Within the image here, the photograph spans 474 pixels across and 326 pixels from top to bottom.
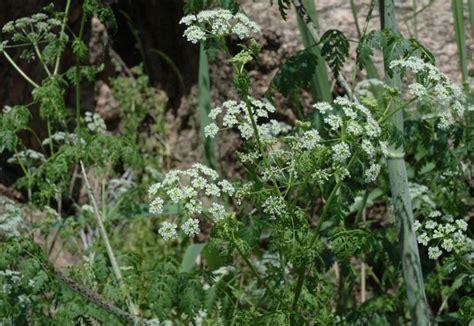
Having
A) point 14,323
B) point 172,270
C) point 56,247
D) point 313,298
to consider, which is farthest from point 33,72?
point 313,298

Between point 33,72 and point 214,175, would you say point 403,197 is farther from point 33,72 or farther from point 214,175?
point 33,72

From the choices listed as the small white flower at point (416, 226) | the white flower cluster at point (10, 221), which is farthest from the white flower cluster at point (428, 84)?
the white flower cluster at point (10, 221)

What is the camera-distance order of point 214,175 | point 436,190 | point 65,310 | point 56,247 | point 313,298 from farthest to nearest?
point 56,247, point 436,190, point 65,310, point 313,298, point 214,175

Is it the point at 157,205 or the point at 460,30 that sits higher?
the point at 460,30

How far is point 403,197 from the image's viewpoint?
10.9 ft

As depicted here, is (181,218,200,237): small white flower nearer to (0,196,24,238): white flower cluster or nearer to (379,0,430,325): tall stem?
A: (379,0,430,325): tall stem

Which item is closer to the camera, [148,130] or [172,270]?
[172,270]

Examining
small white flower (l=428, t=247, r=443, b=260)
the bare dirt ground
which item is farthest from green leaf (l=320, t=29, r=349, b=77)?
the bare dirt ground

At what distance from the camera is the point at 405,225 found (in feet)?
10.9

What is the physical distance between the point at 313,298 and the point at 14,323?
1.27 metres

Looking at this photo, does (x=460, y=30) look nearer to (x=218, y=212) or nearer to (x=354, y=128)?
(x=354, y=128)

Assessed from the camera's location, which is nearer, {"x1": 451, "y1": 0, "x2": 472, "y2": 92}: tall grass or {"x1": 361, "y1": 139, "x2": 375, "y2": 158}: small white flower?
{"x1": 361, "y1": 139, "x2": 375, "y2": 158}: small white flower

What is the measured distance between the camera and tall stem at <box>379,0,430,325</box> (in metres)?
3.31

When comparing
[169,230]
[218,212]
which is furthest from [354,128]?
[169,230]
